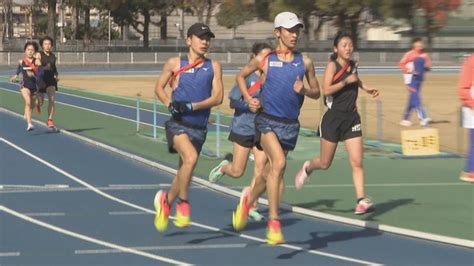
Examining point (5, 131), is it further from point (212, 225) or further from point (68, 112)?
point (212, 225)

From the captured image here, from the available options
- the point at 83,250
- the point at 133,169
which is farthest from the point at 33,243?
the point at 133,169

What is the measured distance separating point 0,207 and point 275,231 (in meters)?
4.22

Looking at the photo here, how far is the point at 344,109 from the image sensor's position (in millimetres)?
10703

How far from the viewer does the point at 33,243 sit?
367 inches

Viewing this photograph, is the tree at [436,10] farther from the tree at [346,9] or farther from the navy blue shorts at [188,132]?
the navy blue shorts at [188,132]

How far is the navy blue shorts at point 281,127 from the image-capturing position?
883 centimetres

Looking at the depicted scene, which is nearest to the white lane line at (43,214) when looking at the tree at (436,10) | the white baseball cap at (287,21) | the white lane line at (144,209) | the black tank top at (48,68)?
the white lane line at (144,209)

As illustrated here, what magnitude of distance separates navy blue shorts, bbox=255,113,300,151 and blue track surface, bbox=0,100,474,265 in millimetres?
989

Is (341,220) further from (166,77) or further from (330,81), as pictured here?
(166,77)

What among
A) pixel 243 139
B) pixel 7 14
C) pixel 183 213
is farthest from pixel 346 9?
pixel 7 14

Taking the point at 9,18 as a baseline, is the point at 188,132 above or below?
below

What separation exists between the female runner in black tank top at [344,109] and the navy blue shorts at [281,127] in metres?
1.68

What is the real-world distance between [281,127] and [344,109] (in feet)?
6.67

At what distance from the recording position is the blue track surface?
8.63 m
